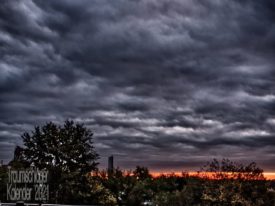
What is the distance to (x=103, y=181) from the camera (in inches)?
1813

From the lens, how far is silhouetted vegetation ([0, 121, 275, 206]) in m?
36.5

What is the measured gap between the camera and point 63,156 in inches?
1624

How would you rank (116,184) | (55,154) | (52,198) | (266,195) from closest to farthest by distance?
(266,195) < (52,198) < (55,154) < (116,184)

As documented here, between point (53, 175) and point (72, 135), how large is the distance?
4536 mm

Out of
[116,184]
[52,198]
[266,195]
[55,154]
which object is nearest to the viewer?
[266,195]

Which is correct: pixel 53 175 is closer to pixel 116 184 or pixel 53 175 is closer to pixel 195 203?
pixel 116 184

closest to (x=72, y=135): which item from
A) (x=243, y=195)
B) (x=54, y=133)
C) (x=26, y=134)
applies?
(x=54, y=133)

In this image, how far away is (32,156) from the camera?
42.2 metres

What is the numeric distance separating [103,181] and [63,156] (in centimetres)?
668

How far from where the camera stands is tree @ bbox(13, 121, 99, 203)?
39.0 m

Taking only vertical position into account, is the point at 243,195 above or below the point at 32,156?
below

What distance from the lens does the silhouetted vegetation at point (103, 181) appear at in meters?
36.5

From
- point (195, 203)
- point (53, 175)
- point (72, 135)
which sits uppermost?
point (72, 135)

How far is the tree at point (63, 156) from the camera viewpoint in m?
39.0
